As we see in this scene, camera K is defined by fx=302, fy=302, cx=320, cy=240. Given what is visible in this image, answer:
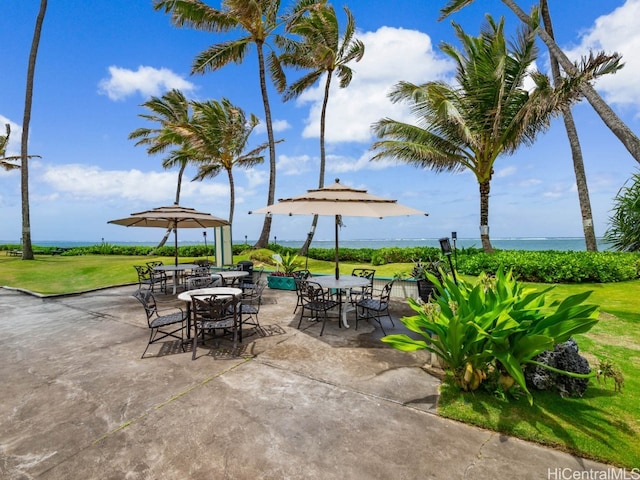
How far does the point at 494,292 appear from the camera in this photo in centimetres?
317

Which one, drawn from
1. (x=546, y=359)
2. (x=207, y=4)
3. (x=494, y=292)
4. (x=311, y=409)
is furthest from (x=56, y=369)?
(x=207, y=4)

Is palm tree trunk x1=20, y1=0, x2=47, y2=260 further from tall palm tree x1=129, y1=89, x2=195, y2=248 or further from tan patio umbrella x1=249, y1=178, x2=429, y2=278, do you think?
tan patio umbrella x1=249, y1=178, x2=429, y2=278

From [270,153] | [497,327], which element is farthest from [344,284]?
[270,153]

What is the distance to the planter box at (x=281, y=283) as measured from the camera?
9.25 m

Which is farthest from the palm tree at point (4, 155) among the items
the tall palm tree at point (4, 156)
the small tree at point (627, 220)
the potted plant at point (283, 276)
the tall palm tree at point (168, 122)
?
the small tree at point (627, 220)

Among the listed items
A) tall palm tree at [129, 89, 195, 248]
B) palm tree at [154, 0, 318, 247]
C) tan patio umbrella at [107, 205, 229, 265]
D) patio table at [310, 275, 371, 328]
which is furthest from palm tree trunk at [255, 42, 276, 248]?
patio table at [310, 275, 371, 328]

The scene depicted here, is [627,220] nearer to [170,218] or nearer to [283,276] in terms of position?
[283,276]

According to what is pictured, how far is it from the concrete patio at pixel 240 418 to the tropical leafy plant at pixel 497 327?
1.76 ft

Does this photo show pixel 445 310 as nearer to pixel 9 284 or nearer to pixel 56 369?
pixel 56 369

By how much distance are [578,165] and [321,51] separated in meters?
12.3

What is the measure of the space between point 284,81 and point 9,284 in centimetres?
1521

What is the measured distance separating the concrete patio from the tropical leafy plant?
1.76 feet

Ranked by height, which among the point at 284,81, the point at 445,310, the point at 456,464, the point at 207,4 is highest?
the point at 207,4

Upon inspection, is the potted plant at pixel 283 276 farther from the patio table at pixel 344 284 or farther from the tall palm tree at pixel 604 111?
the tall palm tree at pixel 604 111
